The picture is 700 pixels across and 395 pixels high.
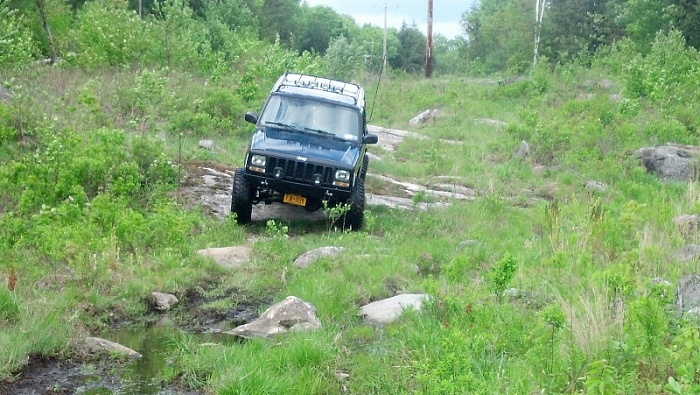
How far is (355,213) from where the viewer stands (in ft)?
37.2

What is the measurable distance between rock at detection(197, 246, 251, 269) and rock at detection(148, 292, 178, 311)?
109 centimetres

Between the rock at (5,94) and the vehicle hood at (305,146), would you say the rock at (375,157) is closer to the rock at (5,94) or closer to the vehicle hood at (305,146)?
the vehicle hood at (305,146)

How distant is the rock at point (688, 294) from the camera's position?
20.5ft

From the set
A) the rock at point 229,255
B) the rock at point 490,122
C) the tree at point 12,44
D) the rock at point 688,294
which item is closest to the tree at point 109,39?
the tree at point 12,44

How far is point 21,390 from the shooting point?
19.1ft

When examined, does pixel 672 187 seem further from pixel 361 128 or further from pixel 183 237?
pixel 183 237

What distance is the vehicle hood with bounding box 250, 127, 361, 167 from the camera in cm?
1088

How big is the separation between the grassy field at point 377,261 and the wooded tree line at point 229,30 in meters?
3.25

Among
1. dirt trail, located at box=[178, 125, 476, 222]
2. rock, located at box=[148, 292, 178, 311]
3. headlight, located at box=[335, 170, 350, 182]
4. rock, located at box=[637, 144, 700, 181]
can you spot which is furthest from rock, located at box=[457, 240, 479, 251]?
rock, located at box=[637, 144, 700, 181]

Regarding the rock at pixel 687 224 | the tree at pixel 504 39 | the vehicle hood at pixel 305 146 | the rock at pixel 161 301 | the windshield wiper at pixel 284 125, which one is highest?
the tree at pixel 504 39

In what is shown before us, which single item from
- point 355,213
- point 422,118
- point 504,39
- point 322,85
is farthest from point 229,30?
point 504,39

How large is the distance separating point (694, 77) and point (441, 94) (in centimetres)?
1076

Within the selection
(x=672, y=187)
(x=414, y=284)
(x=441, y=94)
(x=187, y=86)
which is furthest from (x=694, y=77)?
(x=414, y=284)

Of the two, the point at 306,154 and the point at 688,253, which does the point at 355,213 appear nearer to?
the point at 306,154
